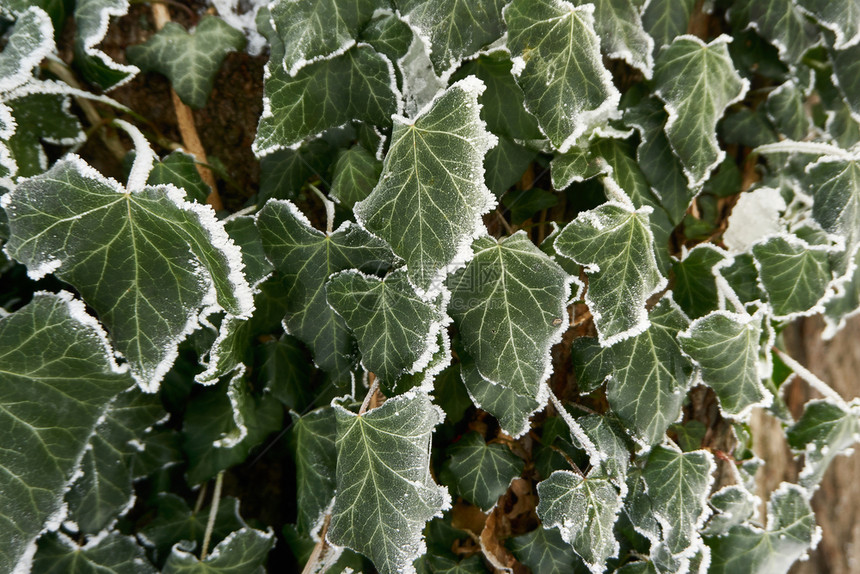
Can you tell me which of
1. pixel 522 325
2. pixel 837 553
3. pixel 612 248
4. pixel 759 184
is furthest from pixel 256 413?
pixel 837 553

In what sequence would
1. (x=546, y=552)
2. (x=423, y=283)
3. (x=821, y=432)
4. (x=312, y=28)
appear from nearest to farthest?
(x=423, y=283)
(x=312, y=28)
(x=546, y=552)
(x=821, y=432)

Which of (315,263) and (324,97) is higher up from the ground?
(324,97)

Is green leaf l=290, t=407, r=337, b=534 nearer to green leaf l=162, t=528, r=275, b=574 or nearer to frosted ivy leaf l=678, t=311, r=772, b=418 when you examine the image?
green leaf l=162, t=528, r=275, b=574

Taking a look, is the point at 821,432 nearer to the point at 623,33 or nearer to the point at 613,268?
the point at 613,268

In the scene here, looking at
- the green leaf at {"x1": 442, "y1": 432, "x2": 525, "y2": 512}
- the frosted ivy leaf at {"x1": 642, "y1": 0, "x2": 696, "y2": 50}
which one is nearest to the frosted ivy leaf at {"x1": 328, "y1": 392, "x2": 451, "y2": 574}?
the green leaf at {"x1": 442, "y1": 432, "x2": 525, "y2": 512}

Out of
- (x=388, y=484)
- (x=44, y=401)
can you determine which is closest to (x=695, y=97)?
(x=388, y=484)

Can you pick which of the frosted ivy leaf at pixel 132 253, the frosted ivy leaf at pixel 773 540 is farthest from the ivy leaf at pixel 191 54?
the frosted ivy leaf at pixel 773 540

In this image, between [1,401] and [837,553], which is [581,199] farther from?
[837,553]
